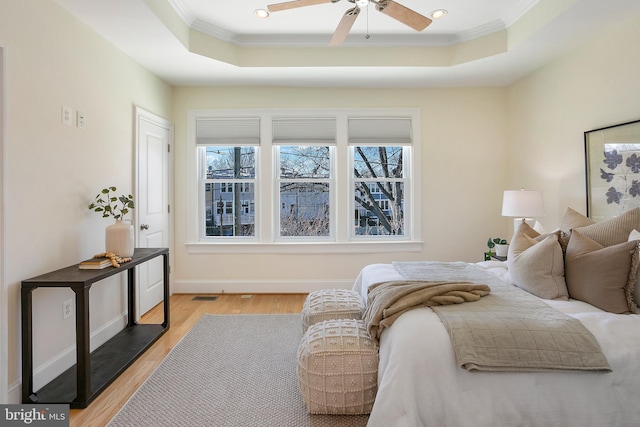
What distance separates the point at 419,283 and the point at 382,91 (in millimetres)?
2941

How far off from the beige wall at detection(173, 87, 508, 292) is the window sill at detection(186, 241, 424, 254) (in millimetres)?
59

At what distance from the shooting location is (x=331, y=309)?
2.40m

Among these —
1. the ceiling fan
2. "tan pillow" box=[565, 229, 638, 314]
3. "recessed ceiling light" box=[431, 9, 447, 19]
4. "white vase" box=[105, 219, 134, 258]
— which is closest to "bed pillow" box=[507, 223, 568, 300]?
"tan pillow" box=[565, 229, 638, 314]

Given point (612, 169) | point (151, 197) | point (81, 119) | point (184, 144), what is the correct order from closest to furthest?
1. point (81, 119)
2. point (612, 169)
3. point (151, 197)
4. point (184, 144)

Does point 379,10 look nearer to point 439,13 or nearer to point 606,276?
point 439,13

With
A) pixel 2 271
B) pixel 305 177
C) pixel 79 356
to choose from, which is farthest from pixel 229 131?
pixel 79 356

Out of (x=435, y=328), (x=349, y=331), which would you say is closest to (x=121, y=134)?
(x=349, y=331)

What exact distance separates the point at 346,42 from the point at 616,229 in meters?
2.84

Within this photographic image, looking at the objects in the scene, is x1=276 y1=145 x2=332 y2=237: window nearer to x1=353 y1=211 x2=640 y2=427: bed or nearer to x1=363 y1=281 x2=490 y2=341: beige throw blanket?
x1=363 y1=281 x2=490 y2=341: beige throw blanket

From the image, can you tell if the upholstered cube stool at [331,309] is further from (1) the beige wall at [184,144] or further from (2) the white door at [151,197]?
(2) the white door at [151,197]

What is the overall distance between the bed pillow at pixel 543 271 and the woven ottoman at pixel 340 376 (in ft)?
3.56

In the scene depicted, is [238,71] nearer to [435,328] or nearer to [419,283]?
[419,283]

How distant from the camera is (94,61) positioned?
279 cm

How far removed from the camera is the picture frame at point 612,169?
2.66 meters
